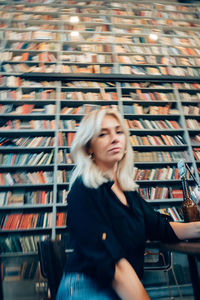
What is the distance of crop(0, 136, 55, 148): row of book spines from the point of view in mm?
2863

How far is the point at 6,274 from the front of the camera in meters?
2.31

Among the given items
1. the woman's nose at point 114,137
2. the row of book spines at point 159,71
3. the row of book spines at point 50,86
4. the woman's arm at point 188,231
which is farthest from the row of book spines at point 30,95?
the woman's arm at point 188,231

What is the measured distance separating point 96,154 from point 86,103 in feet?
7.85

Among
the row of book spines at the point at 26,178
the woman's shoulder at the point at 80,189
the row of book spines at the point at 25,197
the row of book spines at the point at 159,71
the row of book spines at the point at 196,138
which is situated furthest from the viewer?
the row of book spines at the point at 159,71

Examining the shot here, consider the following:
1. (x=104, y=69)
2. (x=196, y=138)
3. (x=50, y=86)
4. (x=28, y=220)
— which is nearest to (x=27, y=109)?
(x=50, y=86)

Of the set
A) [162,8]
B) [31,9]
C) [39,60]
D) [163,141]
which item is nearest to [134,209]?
[163,141]

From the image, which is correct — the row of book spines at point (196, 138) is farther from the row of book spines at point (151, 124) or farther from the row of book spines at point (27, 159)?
the row of book spines at point (27, 159)

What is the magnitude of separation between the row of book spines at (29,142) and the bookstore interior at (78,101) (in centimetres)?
1

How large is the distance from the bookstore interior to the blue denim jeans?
6.31 ft

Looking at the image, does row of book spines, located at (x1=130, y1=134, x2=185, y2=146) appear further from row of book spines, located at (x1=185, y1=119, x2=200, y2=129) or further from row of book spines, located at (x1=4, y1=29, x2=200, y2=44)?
row of book spines, located at (x1=4, y1=29, x2=200, y2=44)

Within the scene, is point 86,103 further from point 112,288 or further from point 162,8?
point 162,8

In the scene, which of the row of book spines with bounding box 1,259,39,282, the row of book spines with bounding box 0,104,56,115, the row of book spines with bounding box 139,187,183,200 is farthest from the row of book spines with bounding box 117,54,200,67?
the row of book spines with bounding box 1,259,39,282

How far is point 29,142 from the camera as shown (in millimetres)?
2910

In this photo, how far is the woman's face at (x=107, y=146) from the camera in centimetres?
97
